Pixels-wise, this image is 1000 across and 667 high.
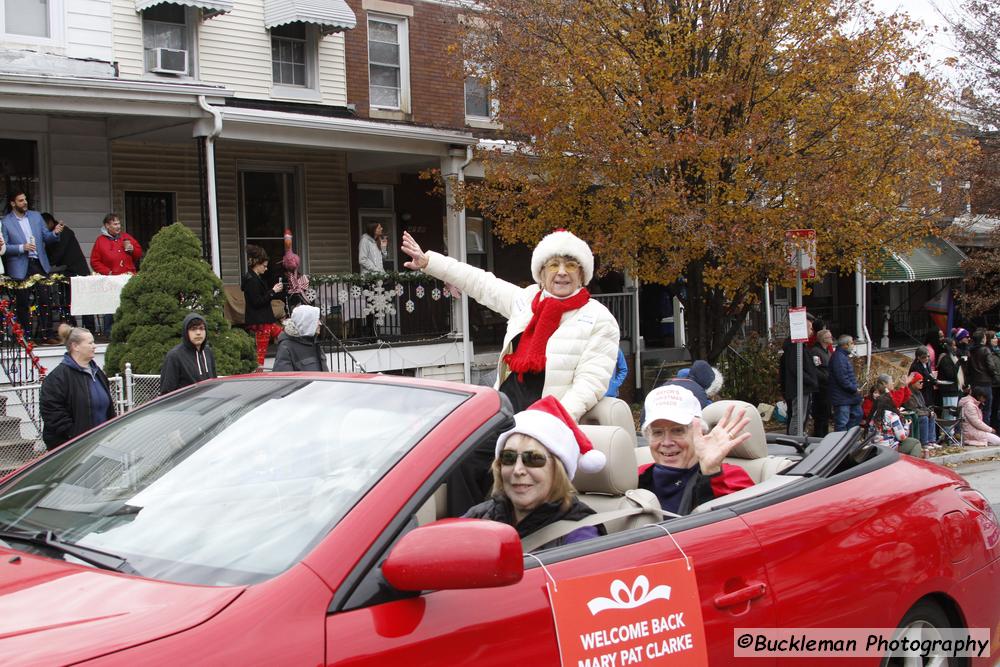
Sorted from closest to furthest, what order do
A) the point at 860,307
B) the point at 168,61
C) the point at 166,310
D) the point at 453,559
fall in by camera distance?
the point at 453,559 → the point at 166,310 → the point at 168,61 → the point at 860,307

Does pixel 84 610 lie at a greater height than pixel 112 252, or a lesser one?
lesser

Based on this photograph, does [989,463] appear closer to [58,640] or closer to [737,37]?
[737,37]

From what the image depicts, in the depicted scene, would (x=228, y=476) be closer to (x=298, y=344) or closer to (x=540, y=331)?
(x=540, y=331)

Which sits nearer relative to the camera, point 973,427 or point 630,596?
point 630,596

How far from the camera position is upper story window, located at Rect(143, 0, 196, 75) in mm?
15461

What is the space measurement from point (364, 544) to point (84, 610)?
0.63 meters

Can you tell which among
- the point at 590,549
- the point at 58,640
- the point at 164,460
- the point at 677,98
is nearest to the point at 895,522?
the point at 590,549

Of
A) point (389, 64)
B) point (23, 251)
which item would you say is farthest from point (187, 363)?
point (389, 64)

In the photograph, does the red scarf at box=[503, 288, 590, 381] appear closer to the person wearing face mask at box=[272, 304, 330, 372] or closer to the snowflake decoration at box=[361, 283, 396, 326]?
the person wearing face mask at box=[272, 304, 330, 372]

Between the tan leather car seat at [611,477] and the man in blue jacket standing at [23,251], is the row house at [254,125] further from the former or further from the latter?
the tan leather car seat at [611,477]

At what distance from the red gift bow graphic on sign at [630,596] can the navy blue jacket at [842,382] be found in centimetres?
1276

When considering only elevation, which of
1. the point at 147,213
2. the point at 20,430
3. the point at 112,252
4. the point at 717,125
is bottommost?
the point at 20,430

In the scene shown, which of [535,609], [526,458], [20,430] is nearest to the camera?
[535,609]

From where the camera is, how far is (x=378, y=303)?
50.1 ft
